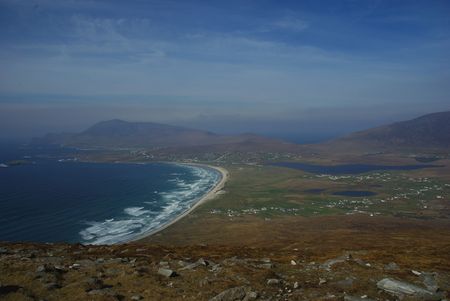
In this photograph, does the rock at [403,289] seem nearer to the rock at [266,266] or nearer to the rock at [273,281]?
the rock at [273,281]

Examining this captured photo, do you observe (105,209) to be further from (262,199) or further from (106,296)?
(106,296)

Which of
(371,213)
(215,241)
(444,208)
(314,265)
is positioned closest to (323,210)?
(371,213)

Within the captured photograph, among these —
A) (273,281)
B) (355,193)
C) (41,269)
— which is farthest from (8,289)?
(355,193)

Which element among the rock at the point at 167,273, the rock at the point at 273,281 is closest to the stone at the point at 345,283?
the rock at the point at 273,281

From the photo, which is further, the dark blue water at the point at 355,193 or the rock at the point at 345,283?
the dark blue water at the point at 355,193

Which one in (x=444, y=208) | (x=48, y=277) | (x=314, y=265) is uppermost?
(x=48, y=277)

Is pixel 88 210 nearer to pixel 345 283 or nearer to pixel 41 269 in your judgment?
pixel 41 269

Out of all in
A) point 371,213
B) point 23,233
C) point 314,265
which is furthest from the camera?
point 371,213

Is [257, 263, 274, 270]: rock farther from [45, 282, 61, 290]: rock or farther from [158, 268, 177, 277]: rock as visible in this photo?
[45, 282, 61, 290]: rock
